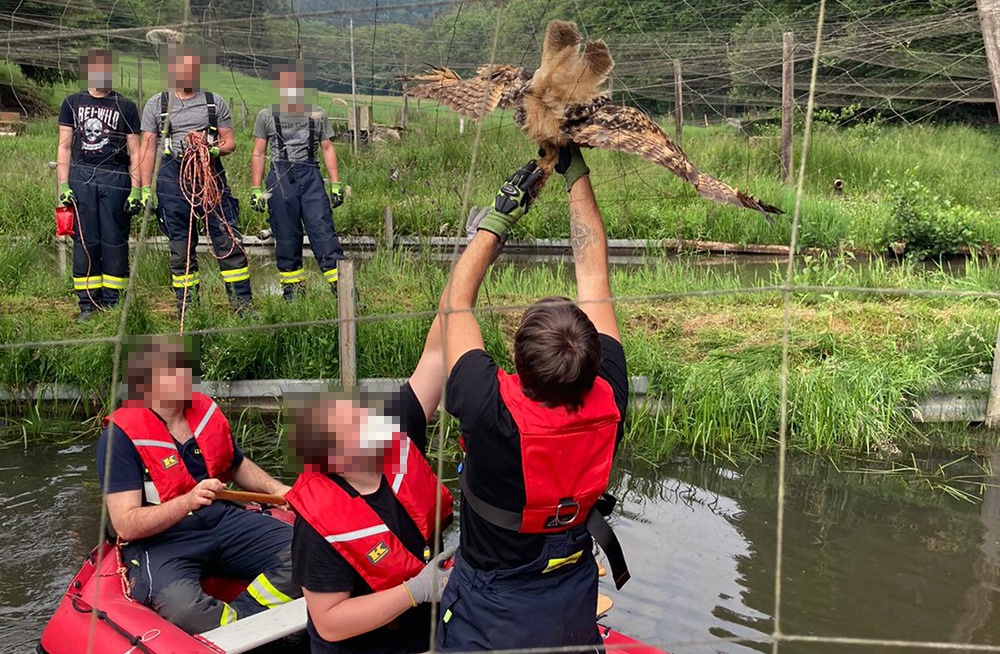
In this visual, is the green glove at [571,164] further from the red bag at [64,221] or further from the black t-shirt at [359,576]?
the red bag at [64,221]

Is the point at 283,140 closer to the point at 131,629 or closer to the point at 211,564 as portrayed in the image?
the point at 211,564

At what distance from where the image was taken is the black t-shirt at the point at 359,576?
216 centimetres

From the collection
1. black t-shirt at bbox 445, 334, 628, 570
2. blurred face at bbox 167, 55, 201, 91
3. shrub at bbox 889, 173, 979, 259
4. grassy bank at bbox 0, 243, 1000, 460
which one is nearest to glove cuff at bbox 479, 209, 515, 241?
black t-shirt at bbox 445, 334, 628, 570

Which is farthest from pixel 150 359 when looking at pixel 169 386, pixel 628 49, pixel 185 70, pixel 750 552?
pixel 628 49

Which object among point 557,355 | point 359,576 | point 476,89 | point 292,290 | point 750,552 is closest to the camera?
point 557,355

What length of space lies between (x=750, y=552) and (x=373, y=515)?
2.40m

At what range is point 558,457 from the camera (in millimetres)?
1923

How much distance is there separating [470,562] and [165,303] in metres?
4.72

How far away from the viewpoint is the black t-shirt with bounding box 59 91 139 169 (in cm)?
581

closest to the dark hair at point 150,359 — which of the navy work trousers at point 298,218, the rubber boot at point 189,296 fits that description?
the rubber boot at point 189,296

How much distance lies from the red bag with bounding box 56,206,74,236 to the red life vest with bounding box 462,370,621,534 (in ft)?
15.7

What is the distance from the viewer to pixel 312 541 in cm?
215

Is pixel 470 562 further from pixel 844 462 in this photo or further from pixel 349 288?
pixel 844 462

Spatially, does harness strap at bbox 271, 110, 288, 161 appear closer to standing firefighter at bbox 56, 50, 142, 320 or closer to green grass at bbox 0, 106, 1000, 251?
green grass at bbox 0, 106, 1000, 251
